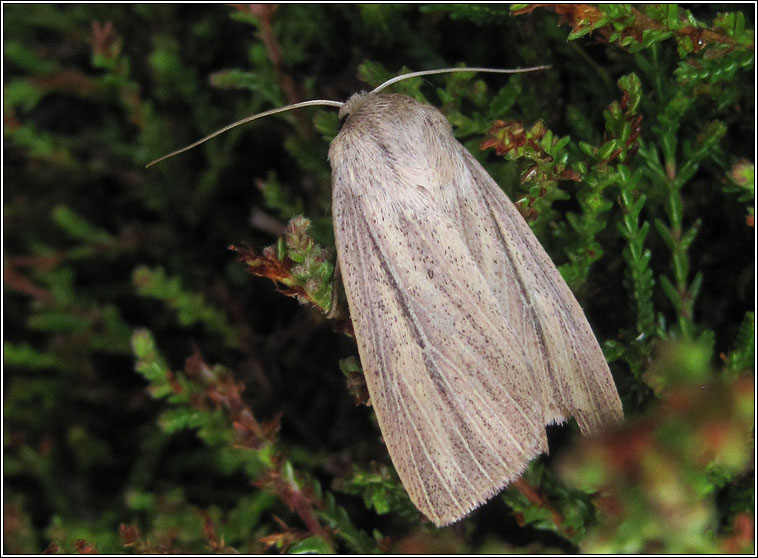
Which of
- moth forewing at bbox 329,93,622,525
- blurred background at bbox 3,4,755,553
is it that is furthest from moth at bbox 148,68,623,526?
blurred background at bbox 3,4,755,553

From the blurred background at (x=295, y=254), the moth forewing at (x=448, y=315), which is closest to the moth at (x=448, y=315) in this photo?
the moth forewing at (x=448, y=315)

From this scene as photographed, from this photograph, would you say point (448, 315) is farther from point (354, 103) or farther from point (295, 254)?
point (354, 103)

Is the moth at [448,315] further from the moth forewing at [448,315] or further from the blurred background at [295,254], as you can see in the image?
the blurred background at [295,254]

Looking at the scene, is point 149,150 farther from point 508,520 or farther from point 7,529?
point 508,520

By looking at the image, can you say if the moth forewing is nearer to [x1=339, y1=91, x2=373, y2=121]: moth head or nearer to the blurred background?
[x1=339, y1=91, x2=373, y2=121]: moth head

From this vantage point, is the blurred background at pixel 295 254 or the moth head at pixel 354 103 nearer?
the blurred background at pixel 295 254

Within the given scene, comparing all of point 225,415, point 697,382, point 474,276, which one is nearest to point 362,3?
point 474,276
